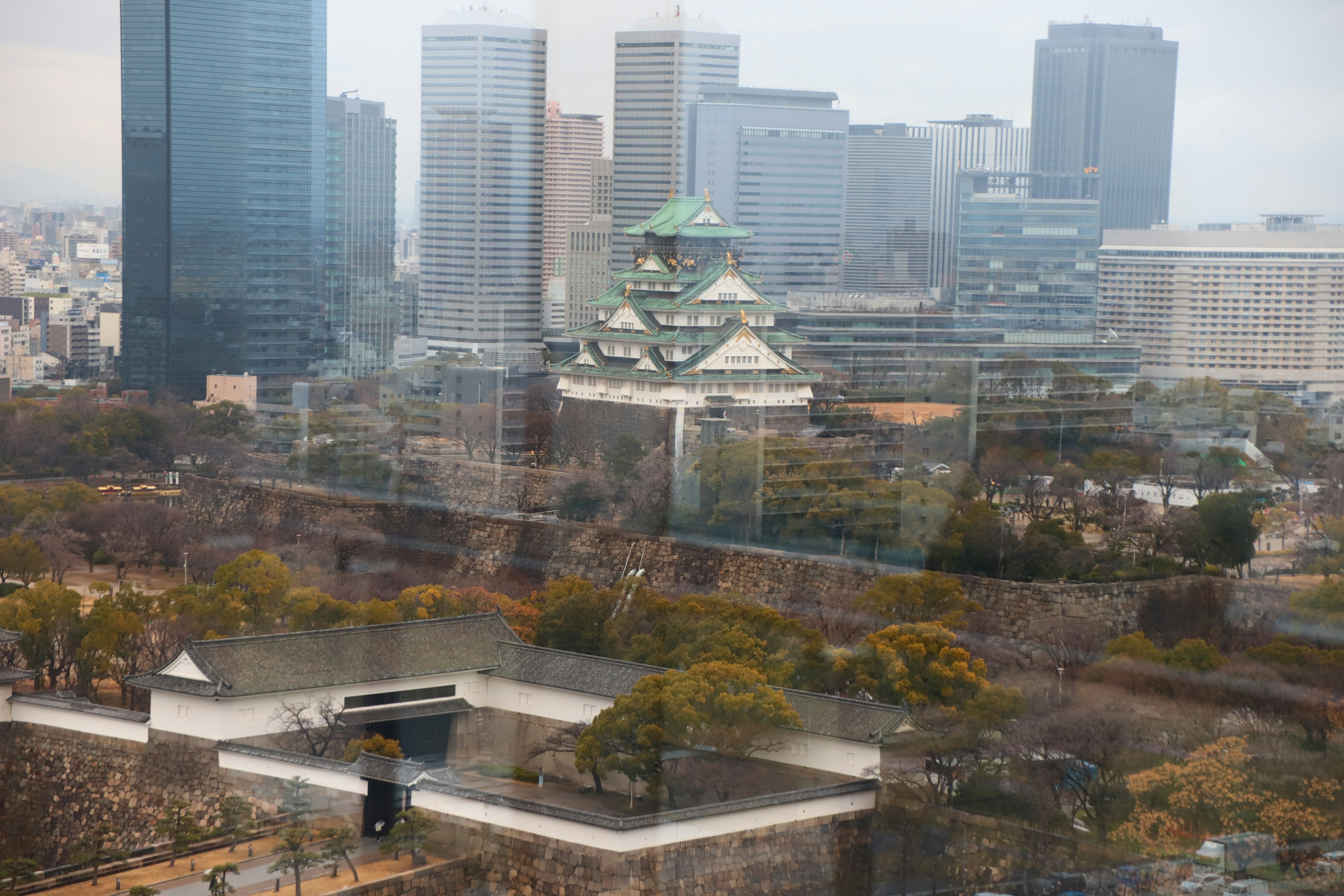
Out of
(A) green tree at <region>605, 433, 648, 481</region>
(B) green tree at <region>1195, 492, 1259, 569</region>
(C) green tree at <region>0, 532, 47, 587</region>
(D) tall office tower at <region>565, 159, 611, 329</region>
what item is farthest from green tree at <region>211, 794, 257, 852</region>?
(D) tall office tower at <region>565, 159, 611, 329</region>

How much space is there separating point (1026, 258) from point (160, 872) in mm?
8789

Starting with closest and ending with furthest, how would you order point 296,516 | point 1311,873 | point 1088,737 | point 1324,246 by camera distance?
point 1311,873
point 1088,737
point 296,516
point 1324,246

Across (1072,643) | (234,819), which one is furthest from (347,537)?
(1072,643)

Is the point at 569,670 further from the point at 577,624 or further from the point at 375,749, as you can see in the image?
the point at 375,749

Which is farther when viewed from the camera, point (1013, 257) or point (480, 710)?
point (1013, 257)

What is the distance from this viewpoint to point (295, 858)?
13.5 ft

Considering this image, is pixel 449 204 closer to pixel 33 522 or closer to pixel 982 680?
pixel 33 522

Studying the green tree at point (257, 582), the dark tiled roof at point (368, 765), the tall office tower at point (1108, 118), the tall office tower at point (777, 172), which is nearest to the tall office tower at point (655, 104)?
the tall office tower at point (777, 172)

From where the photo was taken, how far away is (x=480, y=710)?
17.1ft

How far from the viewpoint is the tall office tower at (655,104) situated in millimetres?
10453

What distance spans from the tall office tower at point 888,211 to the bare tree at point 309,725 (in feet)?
25.9

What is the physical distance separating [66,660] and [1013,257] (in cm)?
803

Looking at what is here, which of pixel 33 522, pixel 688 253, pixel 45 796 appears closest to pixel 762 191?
pixel 688 253

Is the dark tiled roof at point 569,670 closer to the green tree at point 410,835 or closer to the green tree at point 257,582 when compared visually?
the green tree at point 410,835
